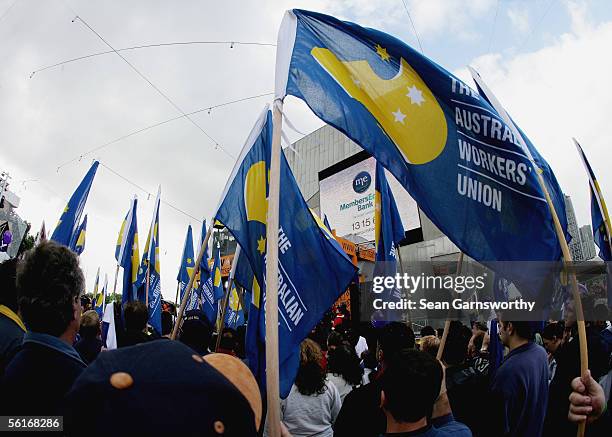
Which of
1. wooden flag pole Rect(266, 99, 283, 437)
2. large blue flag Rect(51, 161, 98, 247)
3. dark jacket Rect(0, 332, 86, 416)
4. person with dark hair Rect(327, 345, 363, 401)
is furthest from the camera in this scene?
large blue flag Rect(51, 161, 98, 247)

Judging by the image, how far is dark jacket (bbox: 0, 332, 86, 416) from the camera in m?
1.56

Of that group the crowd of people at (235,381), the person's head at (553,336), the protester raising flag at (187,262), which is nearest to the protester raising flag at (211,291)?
the protester raising flag at (187,262)

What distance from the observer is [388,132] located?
317 centimetres

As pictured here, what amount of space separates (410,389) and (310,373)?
5.75ft

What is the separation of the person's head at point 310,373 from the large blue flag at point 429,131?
1675mm

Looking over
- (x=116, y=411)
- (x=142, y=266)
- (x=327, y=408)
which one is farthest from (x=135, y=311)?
(x=142, y=266)

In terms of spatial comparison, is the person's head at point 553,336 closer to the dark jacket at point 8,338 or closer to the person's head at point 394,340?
the person's head at point 394,340

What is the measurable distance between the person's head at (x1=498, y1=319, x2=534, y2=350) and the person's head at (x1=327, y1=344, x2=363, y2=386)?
1.56 meters

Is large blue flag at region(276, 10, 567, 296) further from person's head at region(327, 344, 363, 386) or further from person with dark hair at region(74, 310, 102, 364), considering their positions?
person with dark hair at region(74, 310, 102, 364)

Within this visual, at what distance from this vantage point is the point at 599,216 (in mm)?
3812

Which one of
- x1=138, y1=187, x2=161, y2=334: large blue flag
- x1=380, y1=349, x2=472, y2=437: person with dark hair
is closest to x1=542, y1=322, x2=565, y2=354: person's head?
x1=380, y1=349, x2=472, y2=437: person with dark hair

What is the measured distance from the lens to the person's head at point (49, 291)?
5.94ft

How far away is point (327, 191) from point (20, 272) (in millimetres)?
28781

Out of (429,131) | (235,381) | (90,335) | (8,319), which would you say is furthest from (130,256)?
(235,381)
